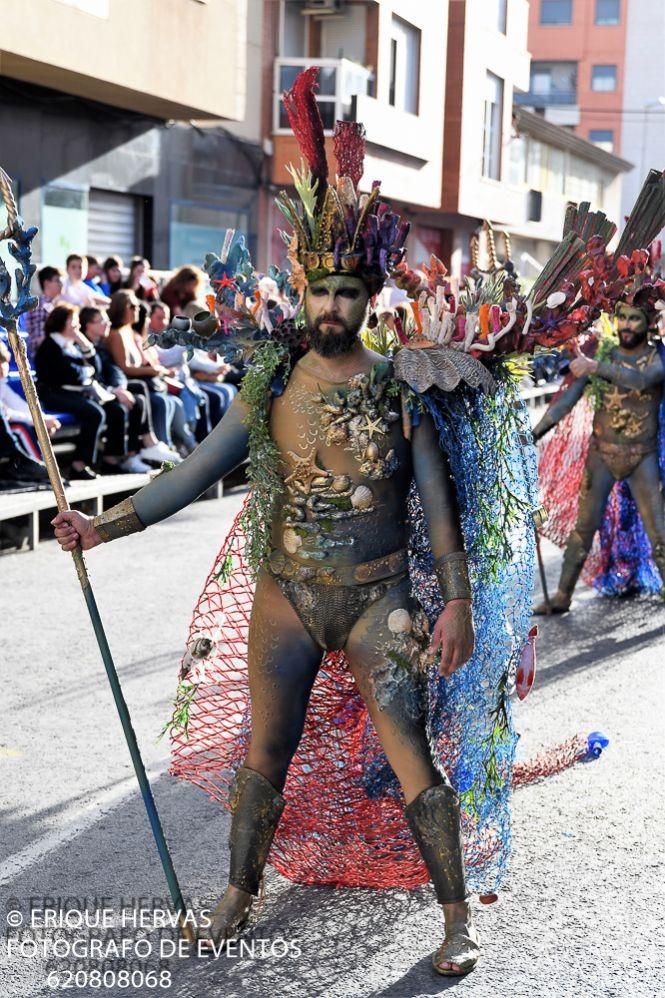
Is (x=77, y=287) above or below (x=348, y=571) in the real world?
above

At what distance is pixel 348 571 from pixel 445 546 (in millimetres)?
284

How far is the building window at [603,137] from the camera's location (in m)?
62.2

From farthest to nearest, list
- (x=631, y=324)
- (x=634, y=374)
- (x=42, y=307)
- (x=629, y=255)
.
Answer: (x=42, y=307) < (x=634, y=374) < (x=631, y=324) < (x=629, y=255)

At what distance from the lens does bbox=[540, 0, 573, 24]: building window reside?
6175cm

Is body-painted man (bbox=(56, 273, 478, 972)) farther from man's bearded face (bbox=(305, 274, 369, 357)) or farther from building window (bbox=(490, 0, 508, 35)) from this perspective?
building window (bbox=(490, 0, 508, 35))

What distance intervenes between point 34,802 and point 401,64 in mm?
22031

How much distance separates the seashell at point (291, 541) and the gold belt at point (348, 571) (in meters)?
0.03

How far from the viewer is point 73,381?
40.0 ft

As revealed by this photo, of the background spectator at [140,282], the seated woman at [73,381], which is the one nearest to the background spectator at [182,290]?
the background spectator at [140,282]

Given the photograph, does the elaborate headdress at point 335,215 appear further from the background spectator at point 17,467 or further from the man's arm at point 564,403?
the background spectator at point 17,467

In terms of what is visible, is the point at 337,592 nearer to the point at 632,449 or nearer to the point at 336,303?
the point at 336,303

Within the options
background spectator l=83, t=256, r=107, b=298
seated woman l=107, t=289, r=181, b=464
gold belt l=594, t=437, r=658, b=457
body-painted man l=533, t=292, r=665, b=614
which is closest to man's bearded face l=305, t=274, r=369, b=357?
body-painted man l=533, t=292, r=665, b=614

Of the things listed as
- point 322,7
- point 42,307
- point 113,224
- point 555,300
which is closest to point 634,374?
point 555,300

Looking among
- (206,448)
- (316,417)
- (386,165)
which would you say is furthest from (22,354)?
(386,165)
